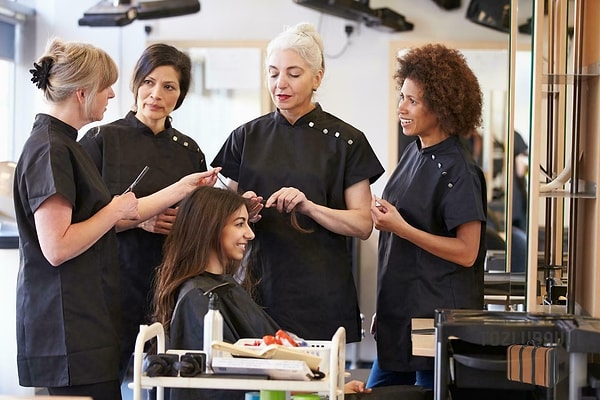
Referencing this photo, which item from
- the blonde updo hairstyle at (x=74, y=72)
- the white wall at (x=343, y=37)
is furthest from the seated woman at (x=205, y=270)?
the white wall at (x=343, y=37)

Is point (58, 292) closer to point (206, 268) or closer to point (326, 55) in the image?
point (206, 268)

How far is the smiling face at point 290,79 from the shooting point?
112 inches

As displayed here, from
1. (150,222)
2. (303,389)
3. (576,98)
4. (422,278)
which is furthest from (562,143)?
(303,389)

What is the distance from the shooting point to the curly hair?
9.57 feet

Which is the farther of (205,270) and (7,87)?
(7,87)

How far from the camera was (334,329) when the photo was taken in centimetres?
294

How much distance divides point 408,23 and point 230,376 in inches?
182

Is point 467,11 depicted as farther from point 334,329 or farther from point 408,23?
point 334,329

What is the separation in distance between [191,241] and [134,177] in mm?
360

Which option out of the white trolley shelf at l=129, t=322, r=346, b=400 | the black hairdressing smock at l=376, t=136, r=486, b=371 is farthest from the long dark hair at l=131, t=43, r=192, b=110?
the white trolley shelf at l=129, t=322, r=346, b=400

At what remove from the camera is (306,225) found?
2912mm

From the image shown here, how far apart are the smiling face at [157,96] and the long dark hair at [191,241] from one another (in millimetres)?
349

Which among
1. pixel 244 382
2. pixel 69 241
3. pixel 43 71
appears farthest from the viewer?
pixel 43 71

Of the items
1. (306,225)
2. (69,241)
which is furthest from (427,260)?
(69,241)
